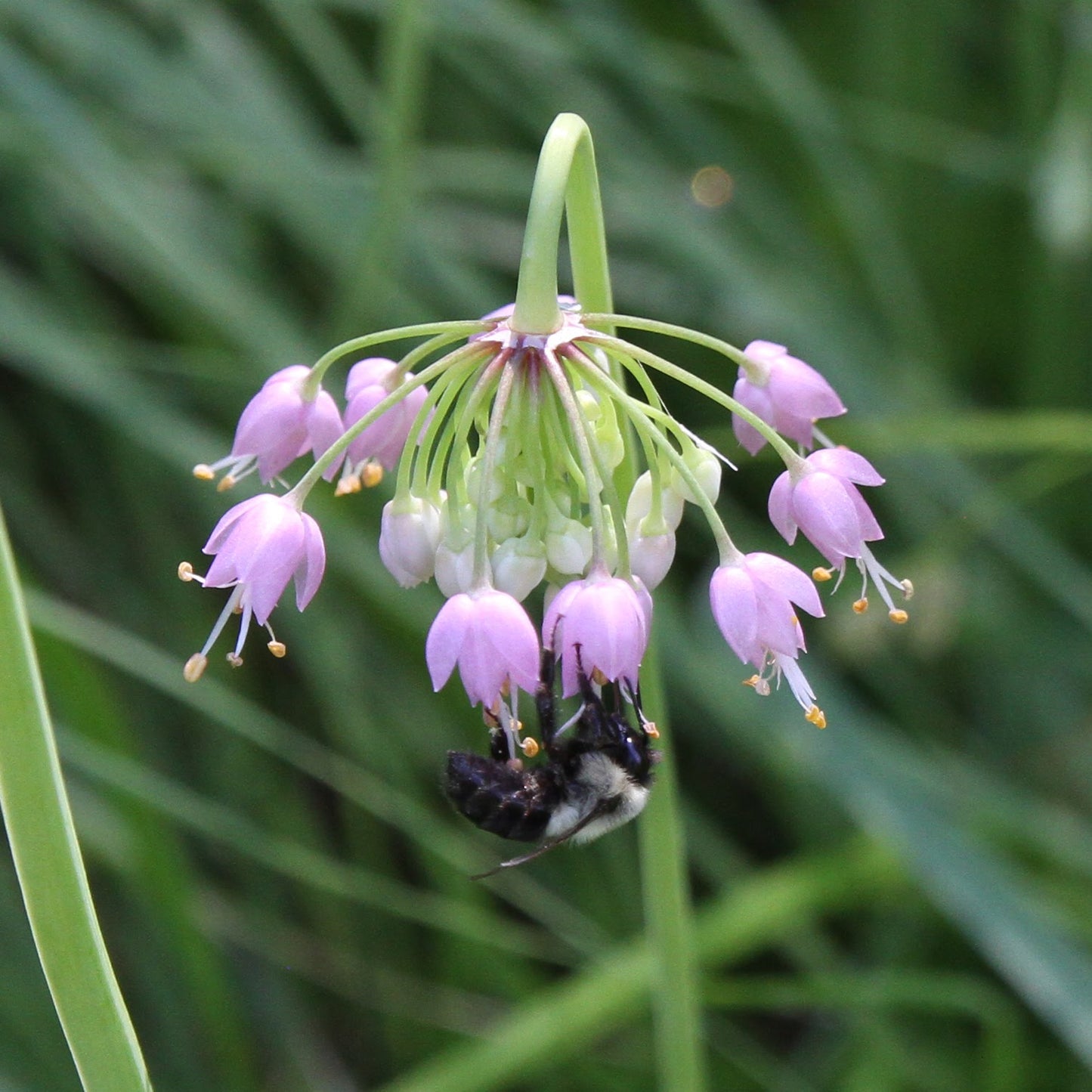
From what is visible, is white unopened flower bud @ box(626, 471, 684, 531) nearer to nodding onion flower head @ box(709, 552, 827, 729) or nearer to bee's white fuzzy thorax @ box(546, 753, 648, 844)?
nodding onion flower head @ box(709, 552, 827, 729)

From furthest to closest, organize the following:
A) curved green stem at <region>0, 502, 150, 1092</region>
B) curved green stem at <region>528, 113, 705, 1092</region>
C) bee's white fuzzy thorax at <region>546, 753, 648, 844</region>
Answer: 1. bee's white fuzzy thorax at <region>546, 753, 648, 844</region>
2. curved green stem at <region>528, 113, 705, 1092</region>
3. curved green stem at <region>0, 502, 150, 1092</region>

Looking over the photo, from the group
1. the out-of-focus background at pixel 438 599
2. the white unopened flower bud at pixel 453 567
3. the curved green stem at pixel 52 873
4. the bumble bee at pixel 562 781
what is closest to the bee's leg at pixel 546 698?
the bumble bee at pixel 562 781

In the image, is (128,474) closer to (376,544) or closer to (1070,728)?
(376,544)

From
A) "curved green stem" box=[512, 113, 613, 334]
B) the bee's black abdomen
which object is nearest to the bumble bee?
the bee's black abdomen

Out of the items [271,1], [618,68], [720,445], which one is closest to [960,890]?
[720,445]

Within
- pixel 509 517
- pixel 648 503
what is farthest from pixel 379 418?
pixel 648 503

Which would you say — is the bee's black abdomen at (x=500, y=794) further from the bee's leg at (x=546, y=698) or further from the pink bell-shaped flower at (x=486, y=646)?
the pink bell-shaped flower at (x=486, y=646)
